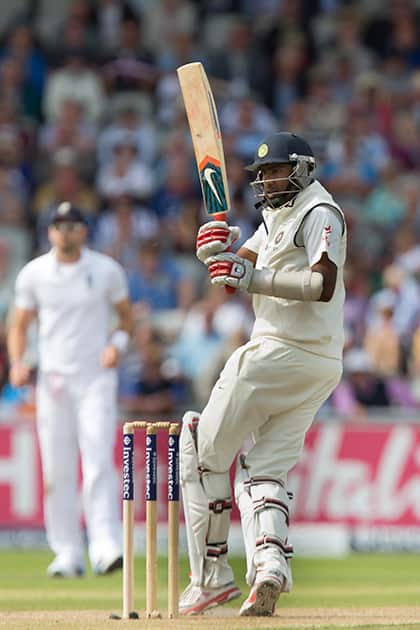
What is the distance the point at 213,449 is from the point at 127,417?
16.9 ft

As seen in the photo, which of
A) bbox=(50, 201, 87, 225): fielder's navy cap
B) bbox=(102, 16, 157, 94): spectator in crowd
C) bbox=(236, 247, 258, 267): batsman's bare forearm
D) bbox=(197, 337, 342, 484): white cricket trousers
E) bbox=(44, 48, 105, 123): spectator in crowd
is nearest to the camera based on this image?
bbox=(197, 337, 342, 484): white cricket trousers

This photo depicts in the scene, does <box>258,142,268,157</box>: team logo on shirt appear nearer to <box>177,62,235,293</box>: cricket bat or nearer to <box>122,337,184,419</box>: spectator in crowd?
<box>177,62,235,293</box>: cricket bat

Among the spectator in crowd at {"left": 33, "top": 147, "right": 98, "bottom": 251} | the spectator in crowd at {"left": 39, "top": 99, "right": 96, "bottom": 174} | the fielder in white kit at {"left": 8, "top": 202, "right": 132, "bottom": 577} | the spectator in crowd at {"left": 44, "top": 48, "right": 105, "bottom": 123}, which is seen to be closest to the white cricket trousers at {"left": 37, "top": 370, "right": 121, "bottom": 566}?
the fielder in white kit at {"left": 8, "top": 202, "right": 132, "bottom": 577}

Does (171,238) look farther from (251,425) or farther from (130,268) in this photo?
(251,425)

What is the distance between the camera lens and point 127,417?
1133 centimetres

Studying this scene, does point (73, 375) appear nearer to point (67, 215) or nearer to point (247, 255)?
point (67, 215)

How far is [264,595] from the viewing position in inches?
235

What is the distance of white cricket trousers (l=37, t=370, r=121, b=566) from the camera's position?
8.83 m

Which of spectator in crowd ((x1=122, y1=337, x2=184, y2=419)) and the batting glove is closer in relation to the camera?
the batting glove

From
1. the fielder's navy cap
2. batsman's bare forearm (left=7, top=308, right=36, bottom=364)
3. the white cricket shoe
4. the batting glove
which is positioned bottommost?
the white cricket shoe

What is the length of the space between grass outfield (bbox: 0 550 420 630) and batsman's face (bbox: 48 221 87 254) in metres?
1.96

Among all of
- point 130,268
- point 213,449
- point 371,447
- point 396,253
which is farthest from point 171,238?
point 213,449

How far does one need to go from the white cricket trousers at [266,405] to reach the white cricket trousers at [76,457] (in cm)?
265

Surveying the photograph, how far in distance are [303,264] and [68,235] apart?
124 inches
